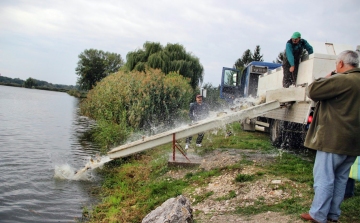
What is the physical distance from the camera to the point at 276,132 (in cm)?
1006

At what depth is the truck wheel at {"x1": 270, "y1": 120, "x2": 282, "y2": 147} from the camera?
384 inches

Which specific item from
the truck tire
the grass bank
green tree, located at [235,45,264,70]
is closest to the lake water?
the grass bank

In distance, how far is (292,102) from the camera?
755 centimetres

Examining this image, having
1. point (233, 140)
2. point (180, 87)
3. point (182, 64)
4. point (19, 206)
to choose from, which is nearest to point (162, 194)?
point (19, 206)

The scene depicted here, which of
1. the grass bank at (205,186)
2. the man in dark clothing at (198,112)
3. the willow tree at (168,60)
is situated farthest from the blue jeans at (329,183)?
the willow tree at (168,60)

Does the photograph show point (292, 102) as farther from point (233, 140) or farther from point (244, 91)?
point (244, 91)

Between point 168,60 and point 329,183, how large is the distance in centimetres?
3250

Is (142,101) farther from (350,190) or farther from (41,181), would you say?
(350,190)

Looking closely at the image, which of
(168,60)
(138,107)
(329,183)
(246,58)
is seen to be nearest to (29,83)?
(246,58)

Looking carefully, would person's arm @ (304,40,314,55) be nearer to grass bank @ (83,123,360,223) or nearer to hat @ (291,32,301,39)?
hat @ (291,32,301,39)

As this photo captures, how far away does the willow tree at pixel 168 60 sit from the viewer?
3506cm

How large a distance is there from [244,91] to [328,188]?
1381cm

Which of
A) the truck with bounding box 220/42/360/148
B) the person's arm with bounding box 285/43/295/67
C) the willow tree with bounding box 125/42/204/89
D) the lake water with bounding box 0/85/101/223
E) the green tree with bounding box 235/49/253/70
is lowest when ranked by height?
the lake water with bounding box 0/85/101/223

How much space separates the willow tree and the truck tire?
24.8 metres
